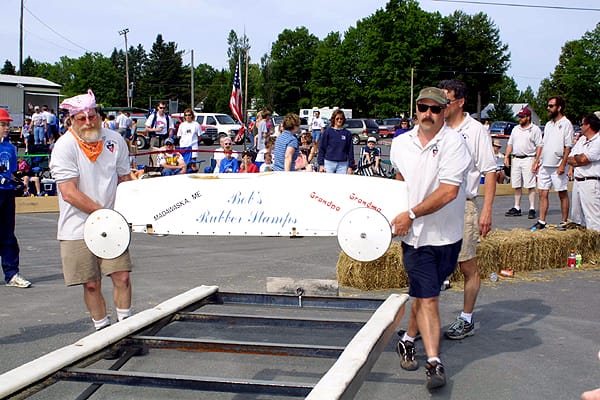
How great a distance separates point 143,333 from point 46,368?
4.59 ft

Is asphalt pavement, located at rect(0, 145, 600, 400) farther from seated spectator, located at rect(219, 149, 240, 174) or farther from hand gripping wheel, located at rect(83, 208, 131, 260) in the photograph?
seated spectator, located at rect(219, 149, 240, 174)

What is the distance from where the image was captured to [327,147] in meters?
13.5

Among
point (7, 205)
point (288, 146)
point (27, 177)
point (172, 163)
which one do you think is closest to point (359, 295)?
point (7, 205)

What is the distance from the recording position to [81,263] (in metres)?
5.63

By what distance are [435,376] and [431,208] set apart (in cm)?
116

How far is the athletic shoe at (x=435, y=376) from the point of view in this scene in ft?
16.5

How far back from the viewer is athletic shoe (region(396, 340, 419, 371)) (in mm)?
5590

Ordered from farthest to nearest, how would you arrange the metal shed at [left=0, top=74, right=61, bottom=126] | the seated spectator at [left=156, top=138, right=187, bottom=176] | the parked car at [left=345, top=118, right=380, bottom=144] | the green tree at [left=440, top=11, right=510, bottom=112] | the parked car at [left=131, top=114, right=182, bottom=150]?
the green tree at [left=440, top=11, right=510, bottom=112], the parked car at [left=345, top=118, right=380, bottom=144], the metal shed at [left=0, top=74, right=61, bottom=126], the parked car at [left=131, top=114, right=182, bottom=150], the seated spectator at [left=156, top=138, right=187, bottom=176]

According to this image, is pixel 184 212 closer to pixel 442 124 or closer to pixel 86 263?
pixel 86 263

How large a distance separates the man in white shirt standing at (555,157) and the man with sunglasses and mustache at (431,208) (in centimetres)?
719

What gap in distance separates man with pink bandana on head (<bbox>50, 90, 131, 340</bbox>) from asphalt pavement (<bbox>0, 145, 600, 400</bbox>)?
2.56ft

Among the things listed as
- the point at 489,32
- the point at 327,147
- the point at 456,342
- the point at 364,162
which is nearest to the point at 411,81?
the point at 489,32

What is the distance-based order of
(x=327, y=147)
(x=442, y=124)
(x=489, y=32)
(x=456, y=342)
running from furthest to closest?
(x=489, y=32), (x=327, y=147), (x=456, y=342), (x=442, y=124)

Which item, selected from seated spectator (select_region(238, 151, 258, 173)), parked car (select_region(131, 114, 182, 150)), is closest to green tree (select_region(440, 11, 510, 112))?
parked car (select_region(131, 114, 182, 150))
